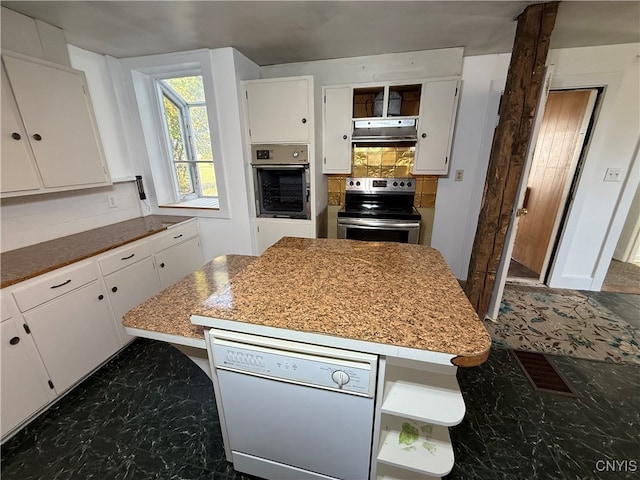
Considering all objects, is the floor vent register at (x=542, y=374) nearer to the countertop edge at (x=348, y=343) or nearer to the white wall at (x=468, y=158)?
the white wall at (x=468, y=158)

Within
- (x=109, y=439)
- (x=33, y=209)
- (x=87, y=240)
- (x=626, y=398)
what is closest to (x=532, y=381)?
(x=626, y=398)

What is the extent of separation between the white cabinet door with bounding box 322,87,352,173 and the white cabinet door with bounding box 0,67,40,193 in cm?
225

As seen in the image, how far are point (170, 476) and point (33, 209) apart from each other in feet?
6.55

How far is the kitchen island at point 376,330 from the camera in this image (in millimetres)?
819

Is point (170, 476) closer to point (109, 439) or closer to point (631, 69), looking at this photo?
point (109, 439)

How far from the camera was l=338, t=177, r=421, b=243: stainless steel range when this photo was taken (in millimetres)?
2568

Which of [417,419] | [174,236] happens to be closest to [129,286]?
[174,236]

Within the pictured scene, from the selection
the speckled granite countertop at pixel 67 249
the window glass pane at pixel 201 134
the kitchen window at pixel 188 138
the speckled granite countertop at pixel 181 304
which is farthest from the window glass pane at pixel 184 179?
the speckled granite countertop at pixel 181 304

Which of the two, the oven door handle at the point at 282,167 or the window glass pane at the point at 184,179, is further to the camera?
the window glass pane at the point at 184,179

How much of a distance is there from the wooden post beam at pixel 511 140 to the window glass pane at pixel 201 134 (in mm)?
2658

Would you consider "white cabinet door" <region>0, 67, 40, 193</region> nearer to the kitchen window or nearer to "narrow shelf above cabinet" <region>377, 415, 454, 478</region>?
the kitchen window

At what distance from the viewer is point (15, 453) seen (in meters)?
1.39

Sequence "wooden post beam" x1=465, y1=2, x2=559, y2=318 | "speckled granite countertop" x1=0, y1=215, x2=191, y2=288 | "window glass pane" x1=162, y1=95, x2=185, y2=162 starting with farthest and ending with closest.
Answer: "window glass pane" x1=162, y1=95, x2=185, y2=162 < "wooden post beam" x1=465, y1=2, x2=559, y2=318 < "speckled granite countertop" x1=0, y1=215, x2=191, y2=288

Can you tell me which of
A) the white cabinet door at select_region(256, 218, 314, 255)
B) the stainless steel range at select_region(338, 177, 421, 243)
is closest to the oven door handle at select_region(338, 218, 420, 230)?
the stainless steel range at select_region(338, 177, 421, 243)
